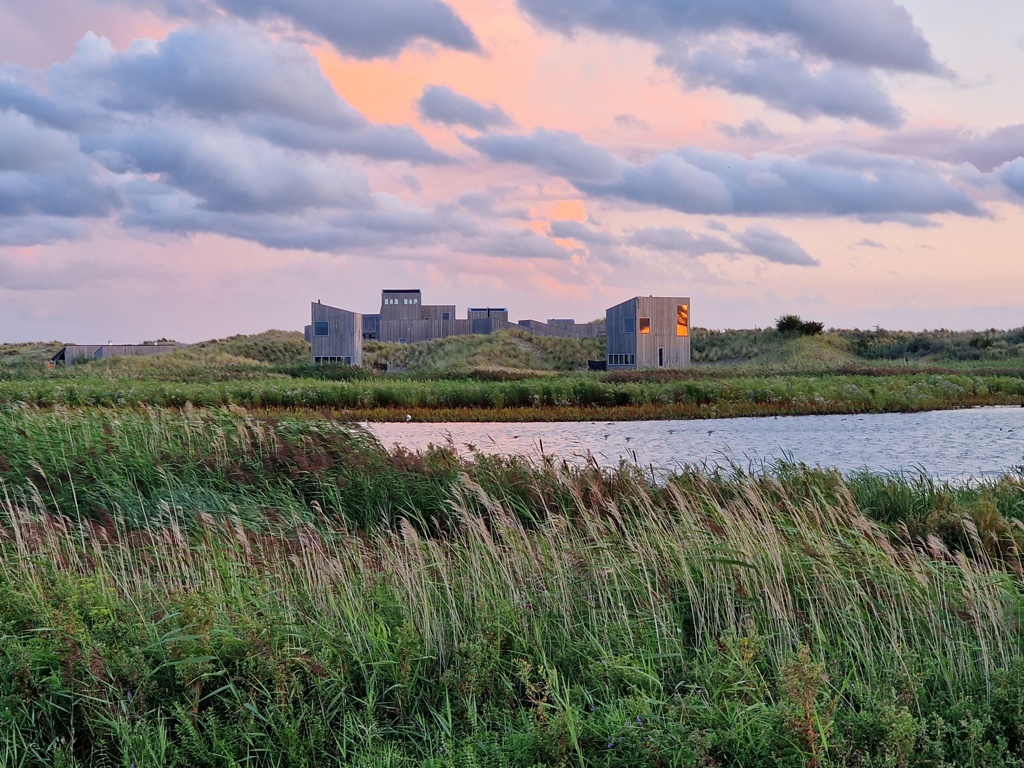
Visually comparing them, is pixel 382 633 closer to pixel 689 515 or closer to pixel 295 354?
pixel 689 515

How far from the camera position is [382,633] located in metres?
4.58

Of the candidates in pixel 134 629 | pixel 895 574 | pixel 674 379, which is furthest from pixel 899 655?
pixel 674 379

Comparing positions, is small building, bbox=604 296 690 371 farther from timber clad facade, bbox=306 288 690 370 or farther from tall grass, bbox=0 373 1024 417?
tall grass, bbox=0 373 1024 417

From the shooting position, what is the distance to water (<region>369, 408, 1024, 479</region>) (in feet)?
42.0

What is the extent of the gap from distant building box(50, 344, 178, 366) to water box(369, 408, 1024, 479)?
3533 cm

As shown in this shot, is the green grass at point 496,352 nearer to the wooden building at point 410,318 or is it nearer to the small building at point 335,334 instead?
the small building at point 335,334

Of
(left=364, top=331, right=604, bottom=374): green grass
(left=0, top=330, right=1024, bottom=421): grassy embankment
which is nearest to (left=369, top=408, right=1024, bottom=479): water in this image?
(left=0, top=330, right=1024, bottom=421): grassy embankment

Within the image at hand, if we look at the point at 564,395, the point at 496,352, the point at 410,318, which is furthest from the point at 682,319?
the point at 410,318

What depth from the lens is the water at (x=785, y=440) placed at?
42.0ft

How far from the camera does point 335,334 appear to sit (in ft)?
151

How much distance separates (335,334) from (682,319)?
18.4 m

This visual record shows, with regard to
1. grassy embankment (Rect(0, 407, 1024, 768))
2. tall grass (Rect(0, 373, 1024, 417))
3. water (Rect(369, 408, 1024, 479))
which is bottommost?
grassy embankment (Rect(0, 407, 1024, 768))

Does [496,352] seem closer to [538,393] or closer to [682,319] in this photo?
[682,319]

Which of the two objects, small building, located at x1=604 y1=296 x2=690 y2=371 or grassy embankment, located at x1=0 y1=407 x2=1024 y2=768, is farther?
small building, located at x1=604 y1=296 x2=690 y2=371
